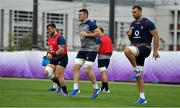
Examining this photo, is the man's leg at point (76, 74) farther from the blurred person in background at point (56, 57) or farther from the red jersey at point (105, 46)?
the red jersey at point (105, 46)

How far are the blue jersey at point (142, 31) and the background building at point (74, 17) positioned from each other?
4609cm

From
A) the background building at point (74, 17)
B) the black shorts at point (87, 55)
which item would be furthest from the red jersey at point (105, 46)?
the background building at point (74, 17)

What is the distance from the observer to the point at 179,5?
72.8m

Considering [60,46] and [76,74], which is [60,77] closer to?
[60,46]

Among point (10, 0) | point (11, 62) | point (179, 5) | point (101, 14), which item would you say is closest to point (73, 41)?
point (101, 14)

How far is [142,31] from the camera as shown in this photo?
1329cm

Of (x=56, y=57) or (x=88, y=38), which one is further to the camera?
(x=56, y=57)

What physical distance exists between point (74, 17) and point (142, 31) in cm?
5546

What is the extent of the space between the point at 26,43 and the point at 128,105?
45.4 meters

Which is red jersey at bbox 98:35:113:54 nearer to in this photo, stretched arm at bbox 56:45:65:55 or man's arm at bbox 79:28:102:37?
stretched arm at bbox 56:45:65:55

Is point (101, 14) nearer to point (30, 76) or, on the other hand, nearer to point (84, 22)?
point (30, 76)

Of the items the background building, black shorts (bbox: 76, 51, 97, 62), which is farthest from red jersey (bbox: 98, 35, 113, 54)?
the background building

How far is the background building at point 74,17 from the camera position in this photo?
212ft

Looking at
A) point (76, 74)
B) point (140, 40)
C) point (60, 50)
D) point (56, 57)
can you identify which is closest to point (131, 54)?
point (140, 40)
